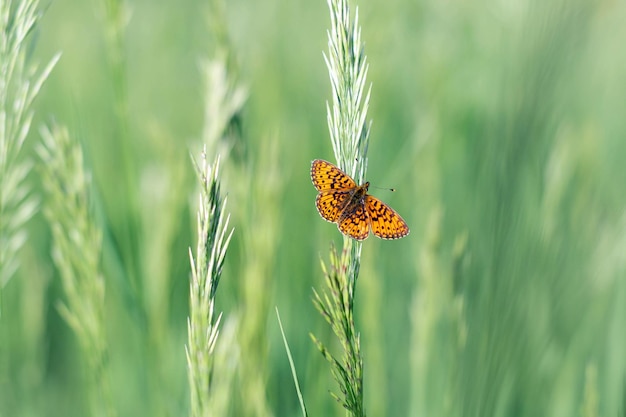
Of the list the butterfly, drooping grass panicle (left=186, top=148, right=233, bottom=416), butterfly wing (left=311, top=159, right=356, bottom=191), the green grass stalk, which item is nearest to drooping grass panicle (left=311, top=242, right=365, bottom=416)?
the green grass stalk

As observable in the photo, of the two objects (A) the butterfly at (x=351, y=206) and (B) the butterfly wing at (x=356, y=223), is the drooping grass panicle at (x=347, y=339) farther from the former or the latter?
(A) the butterfly at (x=351, y=206)

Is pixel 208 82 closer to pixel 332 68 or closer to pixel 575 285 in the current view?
pixel 332 68

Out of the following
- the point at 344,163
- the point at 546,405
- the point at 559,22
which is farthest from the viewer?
the point at 546,405

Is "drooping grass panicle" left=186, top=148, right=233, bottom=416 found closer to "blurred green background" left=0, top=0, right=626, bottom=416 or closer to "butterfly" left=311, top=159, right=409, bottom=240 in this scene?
"blurred green background" left=0, top=0, right=626, bottom=416

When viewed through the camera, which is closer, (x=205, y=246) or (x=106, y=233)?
(x=205, y=246)

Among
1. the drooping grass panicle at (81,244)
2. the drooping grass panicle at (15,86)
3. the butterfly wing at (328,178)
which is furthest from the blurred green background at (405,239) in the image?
the drooping grass panicle at (15,86)

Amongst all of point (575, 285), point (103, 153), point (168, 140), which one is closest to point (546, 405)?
point (575, 285)
